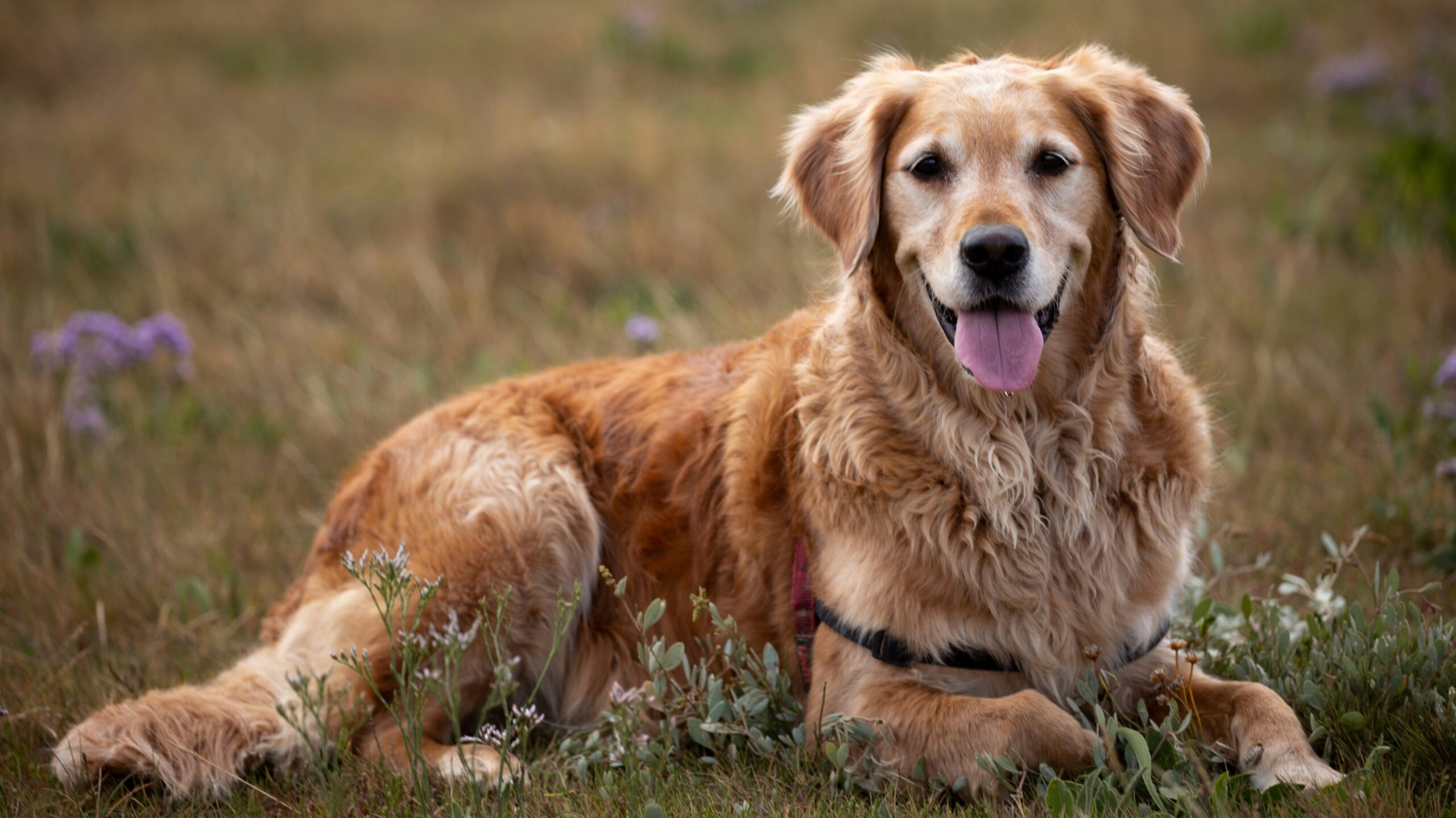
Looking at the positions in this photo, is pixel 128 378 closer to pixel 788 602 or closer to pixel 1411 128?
pixel 788 602

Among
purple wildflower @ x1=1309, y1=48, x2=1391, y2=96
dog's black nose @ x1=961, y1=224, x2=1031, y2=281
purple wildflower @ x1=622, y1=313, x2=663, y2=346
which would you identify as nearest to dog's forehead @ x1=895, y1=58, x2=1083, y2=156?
dog's black nose @ x1=961, y1=224, x2=1031, y2=281

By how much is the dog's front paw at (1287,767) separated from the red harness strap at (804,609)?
91cm

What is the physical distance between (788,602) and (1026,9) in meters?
8.13

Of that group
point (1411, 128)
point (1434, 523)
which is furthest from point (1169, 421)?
point (1411, 128)

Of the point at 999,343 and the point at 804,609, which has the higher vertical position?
the point at 999,343

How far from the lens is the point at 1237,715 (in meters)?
2.33

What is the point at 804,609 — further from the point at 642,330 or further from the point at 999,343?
the point at 642,330

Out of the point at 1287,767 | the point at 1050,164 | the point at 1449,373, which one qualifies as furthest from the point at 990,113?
the point at 1449,373

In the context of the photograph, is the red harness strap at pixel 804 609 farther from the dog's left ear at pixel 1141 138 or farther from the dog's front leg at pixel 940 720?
the dog's left ear at pixel 1141 138

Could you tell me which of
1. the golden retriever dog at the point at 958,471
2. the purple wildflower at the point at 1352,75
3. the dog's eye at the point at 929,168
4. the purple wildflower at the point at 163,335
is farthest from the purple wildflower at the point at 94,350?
the purple wildflower at the point at 1352,75

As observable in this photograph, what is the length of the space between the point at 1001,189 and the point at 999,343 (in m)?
0.31

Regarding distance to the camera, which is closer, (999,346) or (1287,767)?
(1287,767)

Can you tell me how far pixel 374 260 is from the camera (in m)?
6.42

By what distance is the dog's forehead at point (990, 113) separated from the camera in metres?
2.43
